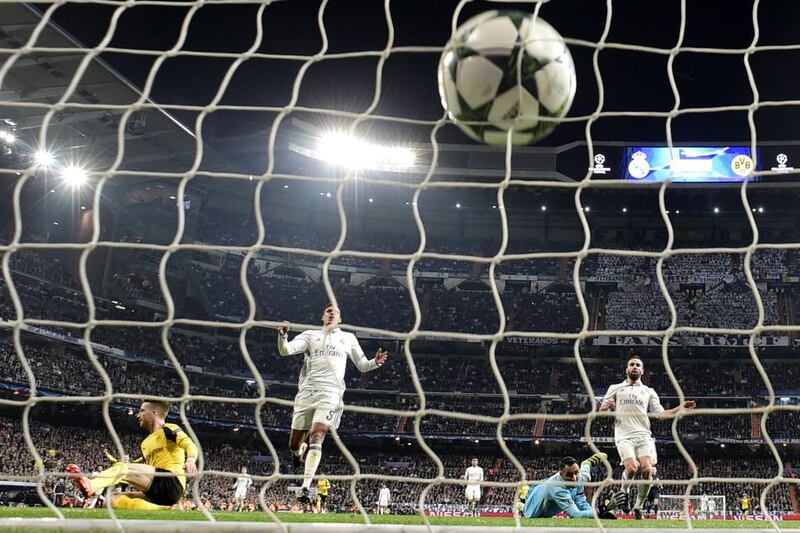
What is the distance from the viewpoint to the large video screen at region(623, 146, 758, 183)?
2925 centimetres

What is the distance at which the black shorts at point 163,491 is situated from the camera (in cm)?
592

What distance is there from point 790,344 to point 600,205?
9900mm

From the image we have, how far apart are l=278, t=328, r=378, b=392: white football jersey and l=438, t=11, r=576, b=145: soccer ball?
3688 mm

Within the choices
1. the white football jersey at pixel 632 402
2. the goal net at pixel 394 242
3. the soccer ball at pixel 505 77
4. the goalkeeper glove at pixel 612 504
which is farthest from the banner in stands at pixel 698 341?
the soccer ball at pixel 505 77

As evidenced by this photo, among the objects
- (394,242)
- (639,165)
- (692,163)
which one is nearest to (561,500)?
(639,165)

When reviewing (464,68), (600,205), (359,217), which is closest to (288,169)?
(359,217)

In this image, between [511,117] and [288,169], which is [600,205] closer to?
[288,169]

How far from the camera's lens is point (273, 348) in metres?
32.4

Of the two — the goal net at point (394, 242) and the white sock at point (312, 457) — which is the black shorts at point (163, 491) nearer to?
the white sock at point (312, 457)

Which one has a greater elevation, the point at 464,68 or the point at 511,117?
the point at 464,68

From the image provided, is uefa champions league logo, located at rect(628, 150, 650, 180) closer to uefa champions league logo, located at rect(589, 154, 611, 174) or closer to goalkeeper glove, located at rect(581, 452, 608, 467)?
uefa champions league logo, located at rect(589, 154, 611, 174)

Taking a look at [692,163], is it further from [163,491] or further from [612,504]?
[163,491]

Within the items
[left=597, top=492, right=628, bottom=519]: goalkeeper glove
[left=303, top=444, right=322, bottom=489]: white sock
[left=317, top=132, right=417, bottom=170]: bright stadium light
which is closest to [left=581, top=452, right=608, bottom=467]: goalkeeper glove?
[left=597, top=492, right=628, bottom=519]: goalkeeper glove

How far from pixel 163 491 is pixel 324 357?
1935 millimetres
